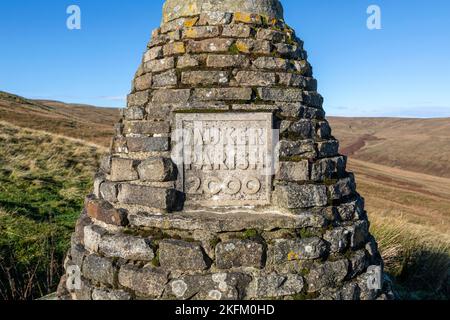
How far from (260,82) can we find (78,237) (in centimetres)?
241

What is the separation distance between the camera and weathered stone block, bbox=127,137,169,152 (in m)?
3.45

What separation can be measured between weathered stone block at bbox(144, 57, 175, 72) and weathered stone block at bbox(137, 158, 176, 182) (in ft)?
3.12

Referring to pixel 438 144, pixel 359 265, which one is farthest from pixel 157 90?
pixel 438 144

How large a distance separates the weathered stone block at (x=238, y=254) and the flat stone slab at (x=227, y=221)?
0.13 meters

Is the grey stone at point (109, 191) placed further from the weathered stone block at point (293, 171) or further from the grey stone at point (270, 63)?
the grey stone at point (270, 63)

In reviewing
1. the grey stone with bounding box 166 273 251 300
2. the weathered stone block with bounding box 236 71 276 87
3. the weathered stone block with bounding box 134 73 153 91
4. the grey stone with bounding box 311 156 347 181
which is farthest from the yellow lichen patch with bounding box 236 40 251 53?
the grey stone with bounding box 166 273 251 300

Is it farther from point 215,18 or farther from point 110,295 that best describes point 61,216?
point 215,18

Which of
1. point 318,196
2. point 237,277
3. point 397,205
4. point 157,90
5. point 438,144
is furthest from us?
point 438,144

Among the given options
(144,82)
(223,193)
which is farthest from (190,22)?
(223,193)

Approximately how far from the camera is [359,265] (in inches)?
135

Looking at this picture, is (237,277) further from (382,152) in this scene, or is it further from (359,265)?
(382,152)

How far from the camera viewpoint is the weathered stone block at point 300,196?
10.8ft

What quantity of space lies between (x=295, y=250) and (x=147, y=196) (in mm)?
1370

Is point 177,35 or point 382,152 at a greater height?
point 177,35
